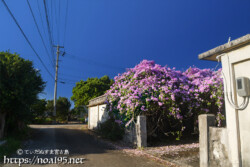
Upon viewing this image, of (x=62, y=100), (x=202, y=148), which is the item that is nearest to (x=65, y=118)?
(x=62, y=100)

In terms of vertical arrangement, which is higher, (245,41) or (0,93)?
(245,41)

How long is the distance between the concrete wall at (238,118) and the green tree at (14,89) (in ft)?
30.1

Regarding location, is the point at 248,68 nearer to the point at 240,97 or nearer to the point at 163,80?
the point at 240,97

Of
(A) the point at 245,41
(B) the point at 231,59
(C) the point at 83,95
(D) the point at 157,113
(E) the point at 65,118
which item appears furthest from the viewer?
(E) the point at 65,118

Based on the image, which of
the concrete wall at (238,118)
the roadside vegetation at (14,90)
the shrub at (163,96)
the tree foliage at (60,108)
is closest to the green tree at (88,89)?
the tree foliage at (60,108)

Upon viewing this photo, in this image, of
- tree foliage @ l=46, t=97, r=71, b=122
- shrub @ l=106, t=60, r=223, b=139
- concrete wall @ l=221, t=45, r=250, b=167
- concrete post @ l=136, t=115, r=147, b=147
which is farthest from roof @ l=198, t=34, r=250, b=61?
tree foliage @ l=46, t=97, r=71, b=122

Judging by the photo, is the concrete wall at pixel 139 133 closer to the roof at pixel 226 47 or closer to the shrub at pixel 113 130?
the shrub at pixel 113 130

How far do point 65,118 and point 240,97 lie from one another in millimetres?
33714

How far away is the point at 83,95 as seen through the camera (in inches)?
1133

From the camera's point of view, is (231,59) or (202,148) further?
(202,148)

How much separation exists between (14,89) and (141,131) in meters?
6.68

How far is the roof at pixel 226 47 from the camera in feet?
11.7

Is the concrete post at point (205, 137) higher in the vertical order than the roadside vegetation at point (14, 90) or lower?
lower

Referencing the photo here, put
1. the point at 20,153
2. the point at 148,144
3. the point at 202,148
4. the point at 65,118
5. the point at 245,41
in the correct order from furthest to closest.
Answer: the point at 65,118 → the point at 148,144 → the point at 20,153 → the point at 202,148 → the point at 245,41
